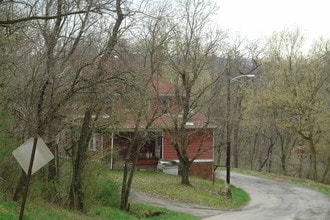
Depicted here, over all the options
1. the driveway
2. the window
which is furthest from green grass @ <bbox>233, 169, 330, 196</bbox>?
the window

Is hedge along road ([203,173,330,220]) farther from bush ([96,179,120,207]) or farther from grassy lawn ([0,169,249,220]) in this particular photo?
bush ([96,179,120,207])

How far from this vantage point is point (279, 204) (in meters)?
26.1

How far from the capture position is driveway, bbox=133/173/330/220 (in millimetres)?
21016

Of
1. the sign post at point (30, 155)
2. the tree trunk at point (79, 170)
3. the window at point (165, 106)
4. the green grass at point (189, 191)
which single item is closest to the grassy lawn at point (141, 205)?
the green grass at point (189, 191)

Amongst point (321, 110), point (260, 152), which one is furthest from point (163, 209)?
point (260, 152)

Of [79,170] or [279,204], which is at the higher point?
[79,170]

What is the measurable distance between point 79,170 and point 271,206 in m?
13.2

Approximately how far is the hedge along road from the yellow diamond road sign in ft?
36.1

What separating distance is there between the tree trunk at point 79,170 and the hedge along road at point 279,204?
634 cm

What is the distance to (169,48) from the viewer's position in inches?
1039

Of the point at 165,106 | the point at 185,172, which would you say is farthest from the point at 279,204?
the point at 165,106

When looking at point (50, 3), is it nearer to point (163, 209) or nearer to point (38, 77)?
point (38, 77)

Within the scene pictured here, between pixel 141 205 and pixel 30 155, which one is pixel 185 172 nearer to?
pixel 141 205

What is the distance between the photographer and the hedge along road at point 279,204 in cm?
2120
